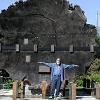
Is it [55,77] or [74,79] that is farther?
[74,79]

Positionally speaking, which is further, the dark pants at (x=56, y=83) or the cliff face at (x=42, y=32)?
the cliff face at (x=42, y=32)

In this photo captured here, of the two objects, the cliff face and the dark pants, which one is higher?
the cliff face

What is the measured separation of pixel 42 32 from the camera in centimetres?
3512

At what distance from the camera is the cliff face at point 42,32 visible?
1334 inches

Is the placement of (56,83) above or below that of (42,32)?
below

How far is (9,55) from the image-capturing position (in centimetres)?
3419

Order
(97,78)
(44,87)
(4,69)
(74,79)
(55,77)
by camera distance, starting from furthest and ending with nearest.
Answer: (4,69)
(74,79)
(97,78)
(44,87)
(55,77)

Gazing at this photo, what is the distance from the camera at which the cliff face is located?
1334 inches

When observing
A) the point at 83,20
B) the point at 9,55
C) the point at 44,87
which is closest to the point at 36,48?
the point at 9,55

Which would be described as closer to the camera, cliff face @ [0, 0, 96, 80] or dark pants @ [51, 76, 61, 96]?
dark pants @ [51, 76, 61, 96]

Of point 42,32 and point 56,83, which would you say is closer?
point 56,83

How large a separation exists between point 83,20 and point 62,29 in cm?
183

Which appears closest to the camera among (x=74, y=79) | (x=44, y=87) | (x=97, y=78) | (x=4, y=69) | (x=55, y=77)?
(x=55, y=77)

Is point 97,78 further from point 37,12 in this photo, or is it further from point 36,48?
point 37,12
